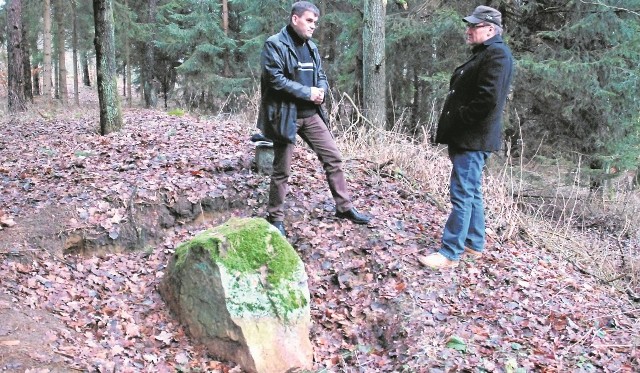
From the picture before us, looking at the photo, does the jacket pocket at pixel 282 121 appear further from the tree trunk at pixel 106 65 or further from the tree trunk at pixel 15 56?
the tree trunk at pixel 15 56

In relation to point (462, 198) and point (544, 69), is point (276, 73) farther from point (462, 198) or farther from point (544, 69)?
point (544, 69)

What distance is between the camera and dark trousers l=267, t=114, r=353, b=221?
15.9 feet

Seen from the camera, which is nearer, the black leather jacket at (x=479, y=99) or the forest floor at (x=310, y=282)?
the forest floor at (x=310, y=282)

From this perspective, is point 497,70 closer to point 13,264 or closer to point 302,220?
point 302,220

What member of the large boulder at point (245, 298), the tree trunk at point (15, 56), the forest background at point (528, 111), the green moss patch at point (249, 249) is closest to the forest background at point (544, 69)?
the forest background at point (528, 111)

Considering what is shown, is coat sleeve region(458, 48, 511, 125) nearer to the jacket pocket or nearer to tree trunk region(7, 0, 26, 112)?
the jacket pocket

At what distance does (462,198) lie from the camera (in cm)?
448

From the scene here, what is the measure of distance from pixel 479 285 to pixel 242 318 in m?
2.29

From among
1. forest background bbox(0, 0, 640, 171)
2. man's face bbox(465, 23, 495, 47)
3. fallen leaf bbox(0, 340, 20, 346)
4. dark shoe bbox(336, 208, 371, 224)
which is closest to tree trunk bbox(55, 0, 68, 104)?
forest background bbox(0, 0, 640, 171)

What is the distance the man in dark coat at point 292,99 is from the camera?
14.8ft

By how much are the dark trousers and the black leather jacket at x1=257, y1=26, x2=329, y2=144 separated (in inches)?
7.2

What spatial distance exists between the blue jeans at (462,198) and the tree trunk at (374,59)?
4378mm

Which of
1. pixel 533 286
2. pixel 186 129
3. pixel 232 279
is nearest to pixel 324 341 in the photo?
pixel 232 279

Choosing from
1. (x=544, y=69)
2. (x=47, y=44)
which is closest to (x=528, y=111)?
(x=544, y=69)
